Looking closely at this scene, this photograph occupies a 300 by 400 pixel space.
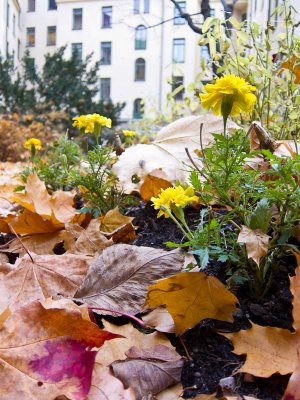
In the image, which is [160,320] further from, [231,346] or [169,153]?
[169,153]

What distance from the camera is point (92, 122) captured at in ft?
3.81

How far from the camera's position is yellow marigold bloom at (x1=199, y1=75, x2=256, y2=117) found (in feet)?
2.28

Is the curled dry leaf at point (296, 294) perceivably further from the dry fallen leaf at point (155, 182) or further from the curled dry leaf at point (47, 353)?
the dry fallen leaf at point (155, 182)

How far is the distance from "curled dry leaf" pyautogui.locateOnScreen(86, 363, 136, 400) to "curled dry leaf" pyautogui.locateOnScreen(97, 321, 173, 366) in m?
0.03

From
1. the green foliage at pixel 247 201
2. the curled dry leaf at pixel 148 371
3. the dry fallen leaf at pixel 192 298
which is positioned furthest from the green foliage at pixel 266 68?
the curled dry leaf at pixel 148 371

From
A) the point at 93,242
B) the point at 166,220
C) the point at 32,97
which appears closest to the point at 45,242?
the point at 93,242

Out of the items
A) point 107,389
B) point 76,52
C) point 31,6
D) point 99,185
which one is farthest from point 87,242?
point 31,6

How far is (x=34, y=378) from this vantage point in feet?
1.67

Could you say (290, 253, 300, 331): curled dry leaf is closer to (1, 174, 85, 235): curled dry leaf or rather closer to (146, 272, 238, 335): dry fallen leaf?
(146, 272, 238, 335): dry fallen leaf

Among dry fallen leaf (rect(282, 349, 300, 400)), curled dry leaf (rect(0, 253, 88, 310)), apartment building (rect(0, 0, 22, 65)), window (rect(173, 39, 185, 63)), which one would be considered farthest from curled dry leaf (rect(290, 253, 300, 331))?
window (rect(173, 39, 185, 63))

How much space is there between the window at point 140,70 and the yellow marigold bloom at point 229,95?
82.9 ft

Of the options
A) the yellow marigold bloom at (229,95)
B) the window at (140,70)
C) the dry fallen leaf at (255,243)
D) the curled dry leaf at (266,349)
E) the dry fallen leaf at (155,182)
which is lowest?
the curled dry leaf at (266,349)

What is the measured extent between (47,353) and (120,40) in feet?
88.6

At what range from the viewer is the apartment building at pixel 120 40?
24.1 metres
